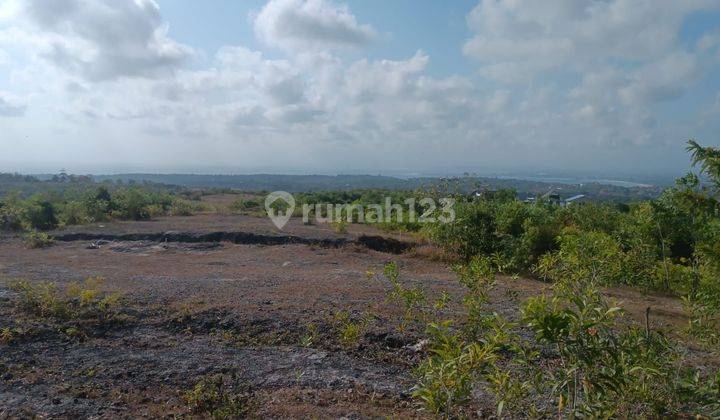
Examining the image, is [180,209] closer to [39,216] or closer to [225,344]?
[39,216]

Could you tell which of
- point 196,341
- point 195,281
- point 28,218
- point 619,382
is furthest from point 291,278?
point 28,218

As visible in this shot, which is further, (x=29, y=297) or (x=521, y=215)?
(x=521, y=215)

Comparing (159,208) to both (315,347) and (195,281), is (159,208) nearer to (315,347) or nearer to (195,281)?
(195,281)

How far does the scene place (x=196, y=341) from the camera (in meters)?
5.18

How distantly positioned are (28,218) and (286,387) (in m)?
13.8

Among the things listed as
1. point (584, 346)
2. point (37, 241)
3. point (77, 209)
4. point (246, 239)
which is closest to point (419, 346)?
point (584, 346)

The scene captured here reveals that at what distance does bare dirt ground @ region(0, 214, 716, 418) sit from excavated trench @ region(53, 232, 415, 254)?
2894 mm

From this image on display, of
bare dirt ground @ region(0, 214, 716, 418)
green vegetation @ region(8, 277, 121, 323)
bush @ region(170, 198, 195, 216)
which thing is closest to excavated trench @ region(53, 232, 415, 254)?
bare dirt ground @ region(0, 214, 716, 418)

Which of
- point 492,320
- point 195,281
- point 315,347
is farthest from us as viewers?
point 195,281

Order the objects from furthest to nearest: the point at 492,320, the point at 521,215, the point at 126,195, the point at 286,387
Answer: the point at 126,195 < the point at 521,215 < the point at 286,387 < the point at 492,320

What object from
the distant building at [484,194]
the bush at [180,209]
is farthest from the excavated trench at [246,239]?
the bush at [180,209]

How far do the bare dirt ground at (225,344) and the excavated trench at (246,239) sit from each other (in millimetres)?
2894

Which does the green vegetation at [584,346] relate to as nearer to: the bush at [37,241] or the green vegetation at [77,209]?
Result: the bush at [37,241]

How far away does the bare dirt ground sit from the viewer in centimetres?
394
